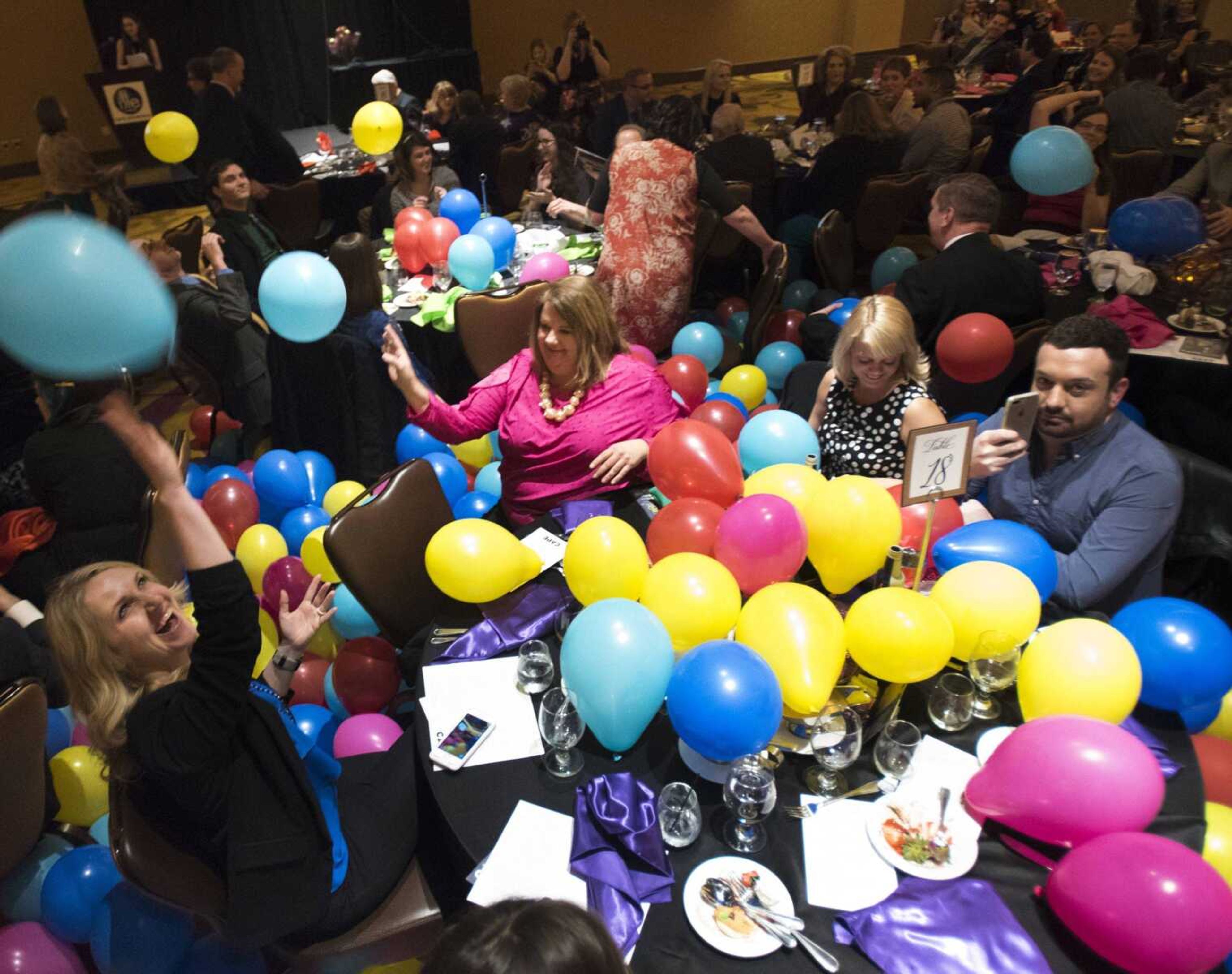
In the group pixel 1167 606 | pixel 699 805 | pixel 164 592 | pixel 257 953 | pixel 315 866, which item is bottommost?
pixel 257 953

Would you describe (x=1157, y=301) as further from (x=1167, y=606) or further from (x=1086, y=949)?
(x=1086, y=949)

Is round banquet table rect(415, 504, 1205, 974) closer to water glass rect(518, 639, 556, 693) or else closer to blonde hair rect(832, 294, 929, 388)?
water glass rect(518, 639, 556, 693)

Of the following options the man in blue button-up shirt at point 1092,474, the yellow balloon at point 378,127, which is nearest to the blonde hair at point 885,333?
the man in blue button-up shirt at point 1092,474

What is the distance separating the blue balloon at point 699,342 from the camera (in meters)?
4.17

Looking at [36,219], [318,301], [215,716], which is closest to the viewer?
[36,219]

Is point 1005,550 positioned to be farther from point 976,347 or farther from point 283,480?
point 283,480

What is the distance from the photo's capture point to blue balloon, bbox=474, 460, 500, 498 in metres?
3.23

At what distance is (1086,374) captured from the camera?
1969 millimetres

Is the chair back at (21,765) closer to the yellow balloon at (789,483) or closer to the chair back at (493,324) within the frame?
the yellow balloon at (789,483)

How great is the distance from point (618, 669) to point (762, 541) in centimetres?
45

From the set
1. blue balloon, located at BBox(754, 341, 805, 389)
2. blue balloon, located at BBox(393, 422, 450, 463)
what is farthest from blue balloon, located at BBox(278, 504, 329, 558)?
blue balloon, located at BBox(754, 341, 805, 389)

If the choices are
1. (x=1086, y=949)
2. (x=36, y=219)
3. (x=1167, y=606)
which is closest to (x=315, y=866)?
(x=36, y=219)

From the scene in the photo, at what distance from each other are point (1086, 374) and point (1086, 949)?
4.20ft

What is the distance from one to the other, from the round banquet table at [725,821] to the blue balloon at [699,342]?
2.68 meters
